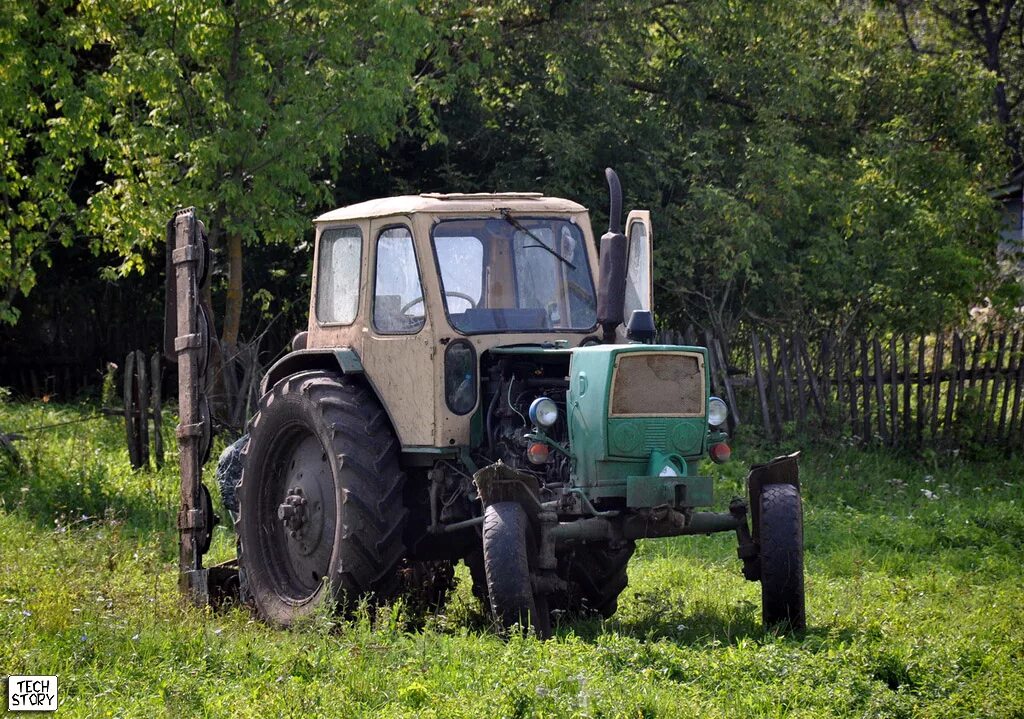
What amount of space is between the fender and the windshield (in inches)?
27.3

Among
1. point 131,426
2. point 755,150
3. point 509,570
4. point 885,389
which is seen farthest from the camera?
point 755,150

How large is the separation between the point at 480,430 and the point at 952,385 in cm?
855

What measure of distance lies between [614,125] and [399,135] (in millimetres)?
2804

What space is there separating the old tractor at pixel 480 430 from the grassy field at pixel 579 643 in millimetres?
359

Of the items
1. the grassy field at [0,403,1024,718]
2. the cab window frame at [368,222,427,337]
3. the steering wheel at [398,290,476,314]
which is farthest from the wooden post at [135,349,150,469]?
the steering wheel at [398,290,476,314]

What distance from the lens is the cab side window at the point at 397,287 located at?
7623 mm

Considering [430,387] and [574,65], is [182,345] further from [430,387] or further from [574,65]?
[574,65]

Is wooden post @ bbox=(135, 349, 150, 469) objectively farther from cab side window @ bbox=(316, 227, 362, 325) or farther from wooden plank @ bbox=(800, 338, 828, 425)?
wooden plank @ bbox=(800, 338, 828, 425)

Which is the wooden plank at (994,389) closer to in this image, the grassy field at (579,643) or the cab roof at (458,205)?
the grassy field at (579,643)

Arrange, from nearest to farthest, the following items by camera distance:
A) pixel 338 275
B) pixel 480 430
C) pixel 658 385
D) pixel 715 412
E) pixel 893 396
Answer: pixel 658 385 → pixel 715 412 → pixel 480 430 → pixel 338 275 → pixel 893 396

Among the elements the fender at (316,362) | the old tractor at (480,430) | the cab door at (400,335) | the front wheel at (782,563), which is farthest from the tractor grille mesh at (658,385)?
the fender at (316,362)

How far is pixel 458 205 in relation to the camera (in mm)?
7688

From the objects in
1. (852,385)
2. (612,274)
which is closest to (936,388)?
(852,385)

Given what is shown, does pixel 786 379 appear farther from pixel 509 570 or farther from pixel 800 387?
pixel 509 570
